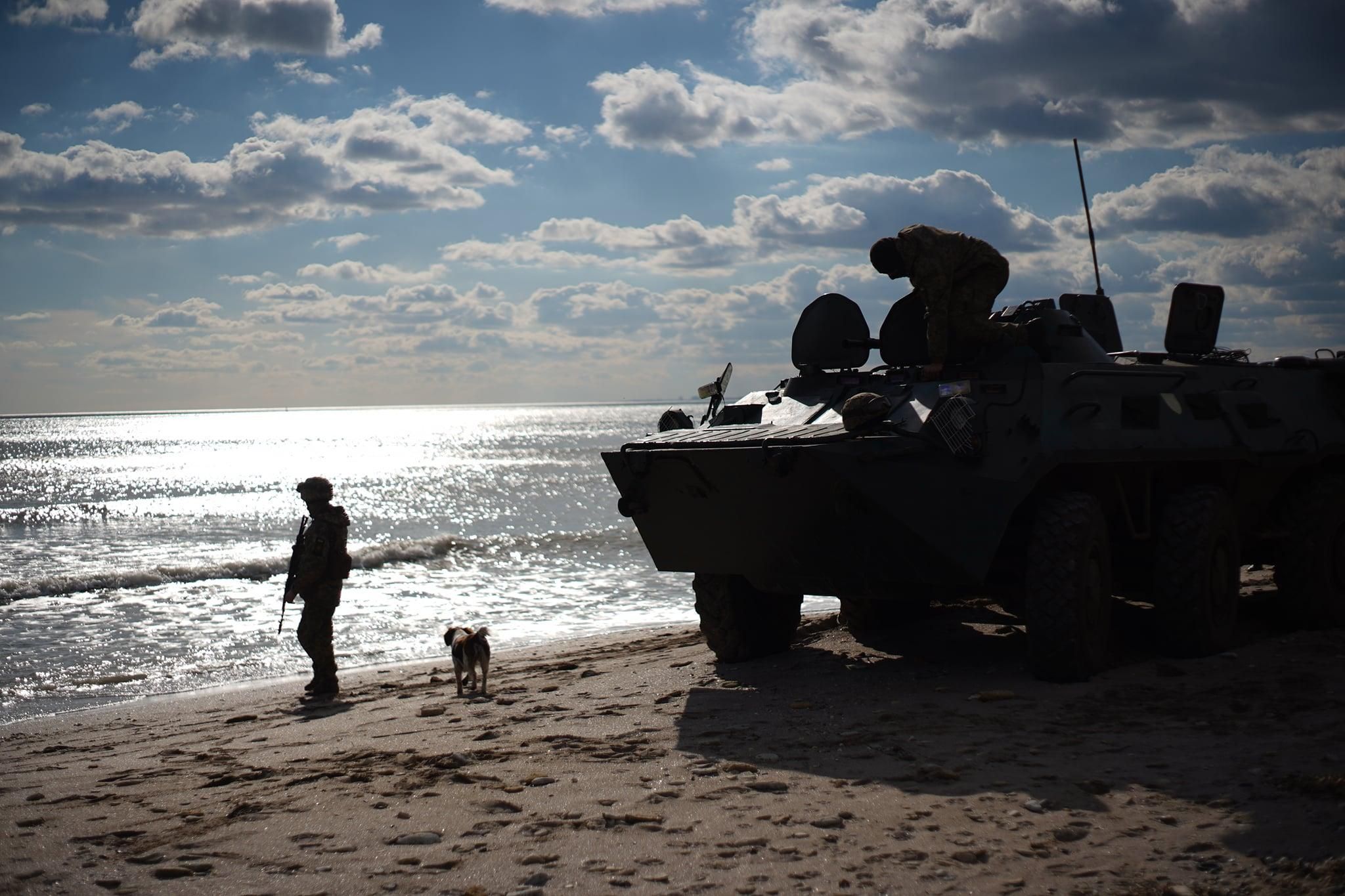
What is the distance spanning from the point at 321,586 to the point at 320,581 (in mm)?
40

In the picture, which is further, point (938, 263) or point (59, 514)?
point (59, 514)

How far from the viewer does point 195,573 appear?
64.6 ft

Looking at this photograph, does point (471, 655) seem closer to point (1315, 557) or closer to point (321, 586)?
point (321, 586)

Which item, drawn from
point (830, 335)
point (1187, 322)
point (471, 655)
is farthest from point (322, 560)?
point (1187, 322)

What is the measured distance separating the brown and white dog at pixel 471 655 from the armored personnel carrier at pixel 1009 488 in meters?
1.30

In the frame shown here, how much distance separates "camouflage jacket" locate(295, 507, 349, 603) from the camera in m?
8.76

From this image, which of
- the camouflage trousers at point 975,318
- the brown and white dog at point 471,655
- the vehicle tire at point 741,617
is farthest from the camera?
the brown and white dog at point 471,655

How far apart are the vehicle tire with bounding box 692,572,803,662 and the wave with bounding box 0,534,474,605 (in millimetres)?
8705

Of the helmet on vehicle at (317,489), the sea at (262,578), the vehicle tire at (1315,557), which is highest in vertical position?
the helmet on vehicle at (317,489)

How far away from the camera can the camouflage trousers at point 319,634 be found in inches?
347

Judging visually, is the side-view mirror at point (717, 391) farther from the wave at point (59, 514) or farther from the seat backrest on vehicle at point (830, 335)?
the wave at point (59, 514)

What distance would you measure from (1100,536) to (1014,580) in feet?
1.76

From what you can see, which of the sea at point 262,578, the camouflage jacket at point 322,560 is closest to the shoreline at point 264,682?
the sea at point 262,578

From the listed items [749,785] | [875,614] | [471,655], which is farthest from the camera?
[875,614]
